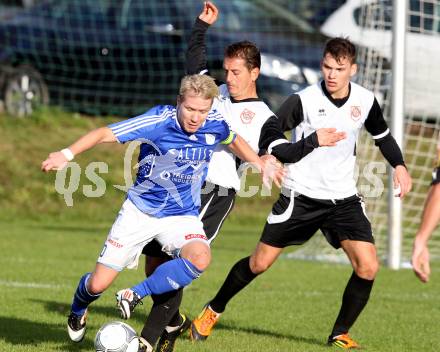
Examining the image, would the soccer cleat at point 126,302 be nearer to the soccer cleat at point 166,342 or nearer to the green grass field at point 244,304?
the soccer cleat at point 166,342

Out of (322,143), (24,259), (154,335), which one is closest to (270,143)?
(322,143)

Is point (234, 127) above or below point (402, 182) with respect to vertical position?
above

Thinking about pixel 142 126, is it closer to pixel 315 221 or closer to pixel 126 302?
pixel 126 302

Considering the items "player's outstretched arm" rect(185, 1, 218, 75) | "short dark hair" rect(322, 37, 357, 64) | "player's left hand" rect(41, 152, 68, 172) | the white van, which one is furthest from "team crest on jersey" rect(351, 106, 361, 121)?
the white van

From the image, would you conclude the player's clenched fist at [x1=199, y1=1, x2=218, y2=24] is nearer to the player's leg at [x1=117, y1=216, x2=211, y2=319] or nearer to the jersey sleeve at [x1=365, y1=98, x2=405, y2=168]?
the jersey sleeve at [x1=365, y1=98, x2=405, y2=168]

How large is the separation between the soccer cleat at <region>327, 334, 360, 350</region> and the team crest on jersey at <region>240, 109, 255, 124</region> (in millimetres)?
1502

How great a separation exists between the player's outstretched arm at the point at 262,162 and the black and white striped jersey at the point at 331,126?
0.64 m

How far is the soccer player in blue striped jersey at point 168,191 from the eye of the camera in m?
6.09

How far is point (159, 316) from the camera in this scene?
6227 millimetres

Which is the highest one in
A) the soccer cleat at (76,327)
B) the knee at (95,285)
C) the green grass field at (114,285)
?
the knee at (95,285)

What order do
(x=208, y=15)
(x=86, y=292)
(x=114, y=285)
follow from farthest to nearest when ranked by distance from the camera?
(x=114, y=285)
(x=208, y=15)
(x=86, y=292)

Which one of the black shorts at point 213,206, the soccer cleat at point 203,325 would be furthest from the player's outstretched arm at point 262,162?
the soccer cleat at point 203,325

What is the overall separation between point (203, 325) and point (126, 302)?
5.22 feet

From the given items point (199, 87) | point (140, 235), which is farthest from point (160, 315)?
point (199, 87)
